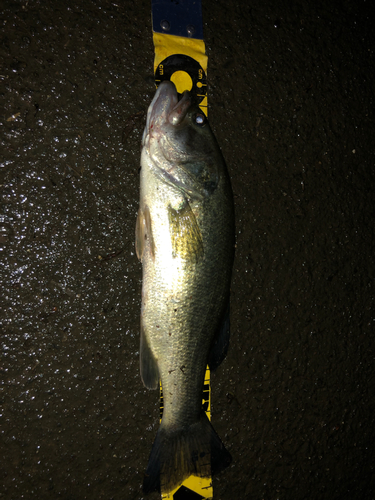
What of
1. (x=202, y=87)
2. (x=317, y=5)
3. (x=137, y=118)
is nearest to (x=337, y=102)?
(x=317, y=5)

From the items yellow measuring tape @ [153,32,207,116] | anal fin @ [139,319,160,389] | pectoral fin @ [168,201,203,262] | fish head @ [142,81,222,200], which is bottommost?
anal fin @ [139,319,160,389]

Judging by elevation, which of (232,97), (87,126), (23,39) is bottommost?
(87,126)

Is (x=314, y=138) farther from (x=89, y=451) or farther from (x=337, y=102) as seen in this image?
(x=89, y=451)

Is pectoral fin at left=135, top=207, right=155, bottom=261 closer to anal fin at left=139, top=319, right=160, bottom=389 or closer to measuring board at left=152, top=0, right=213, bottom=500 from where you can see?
anal fin at left=139, top=319, right=160, bottom=389

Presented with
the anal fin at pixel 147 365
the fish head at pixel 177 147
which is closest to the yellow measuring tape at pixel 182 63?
the fish head at pixel 177 147

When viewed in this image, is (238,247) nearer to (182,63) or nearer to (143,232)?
(143,232)

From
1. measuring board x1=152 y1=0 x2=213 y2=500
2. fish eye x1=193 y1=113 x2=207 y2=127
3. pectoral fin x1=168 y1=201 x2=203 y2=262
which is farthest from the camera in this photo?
measuring board x1=152 y1=0 x2=213 y2=500

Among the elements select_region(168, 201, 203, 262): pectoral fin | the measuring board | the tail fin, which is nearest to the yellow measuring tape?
the measuring board
